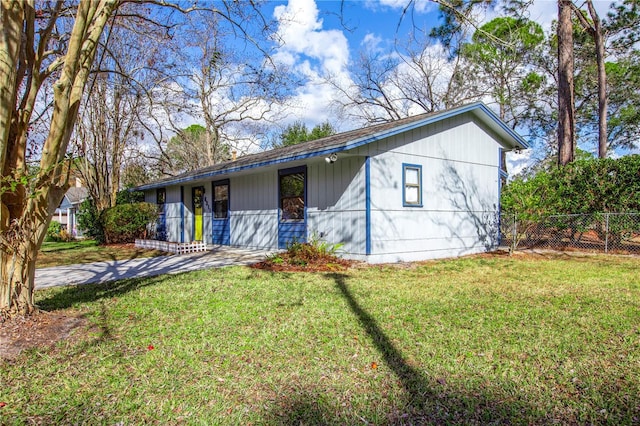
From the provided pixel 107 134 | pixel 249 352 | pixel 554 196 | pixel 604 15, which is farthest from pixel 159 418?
pixel 604 15

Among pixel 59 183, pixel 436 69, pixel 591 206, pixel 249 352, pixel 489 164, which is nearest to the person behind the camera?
pixel 249 352

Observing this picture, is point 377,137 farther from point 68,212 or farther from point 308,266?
point 68,212

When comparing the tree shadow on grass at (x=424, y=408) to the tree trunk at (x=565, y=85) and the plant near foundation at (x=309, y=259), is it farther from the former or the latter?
the tree trunk at (x=565, y=85)

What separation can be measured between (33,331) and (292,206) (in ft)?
25.3

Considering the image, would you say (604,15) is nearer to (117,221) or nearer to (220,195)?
(220,195)

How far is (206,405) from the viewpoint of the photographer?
2645mm

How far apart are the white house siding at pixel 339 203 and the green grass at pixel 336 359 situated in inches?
130

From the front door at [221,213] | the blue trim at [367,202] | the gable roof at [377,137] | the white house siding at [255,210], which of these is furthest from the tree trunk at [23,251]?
the front door at [221,213]

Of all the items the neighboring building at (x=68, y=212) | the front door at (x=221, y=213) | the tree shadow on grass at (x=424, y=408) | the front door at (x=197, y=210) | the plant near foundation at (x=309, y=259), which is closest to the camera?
the tree shadow on grass at (x=424, y=408)

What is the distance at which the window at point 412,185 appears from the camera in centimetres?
980

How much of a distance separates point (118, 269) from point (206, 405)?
7.12m

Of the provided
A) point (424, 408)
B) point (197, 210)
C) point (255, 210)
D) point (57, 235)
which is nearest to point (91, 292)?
point (424, 408)

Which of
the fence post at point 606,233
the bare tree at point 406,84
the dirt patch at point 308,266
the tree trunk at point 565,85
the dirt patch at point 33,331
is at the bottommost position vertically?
the dirt patch at point 33,331

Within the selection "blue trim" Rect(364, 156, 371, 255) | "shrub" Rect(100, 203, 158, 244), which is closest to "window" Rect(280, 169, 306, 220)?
"blue trim" Rect(364, 156, 371, 255)
